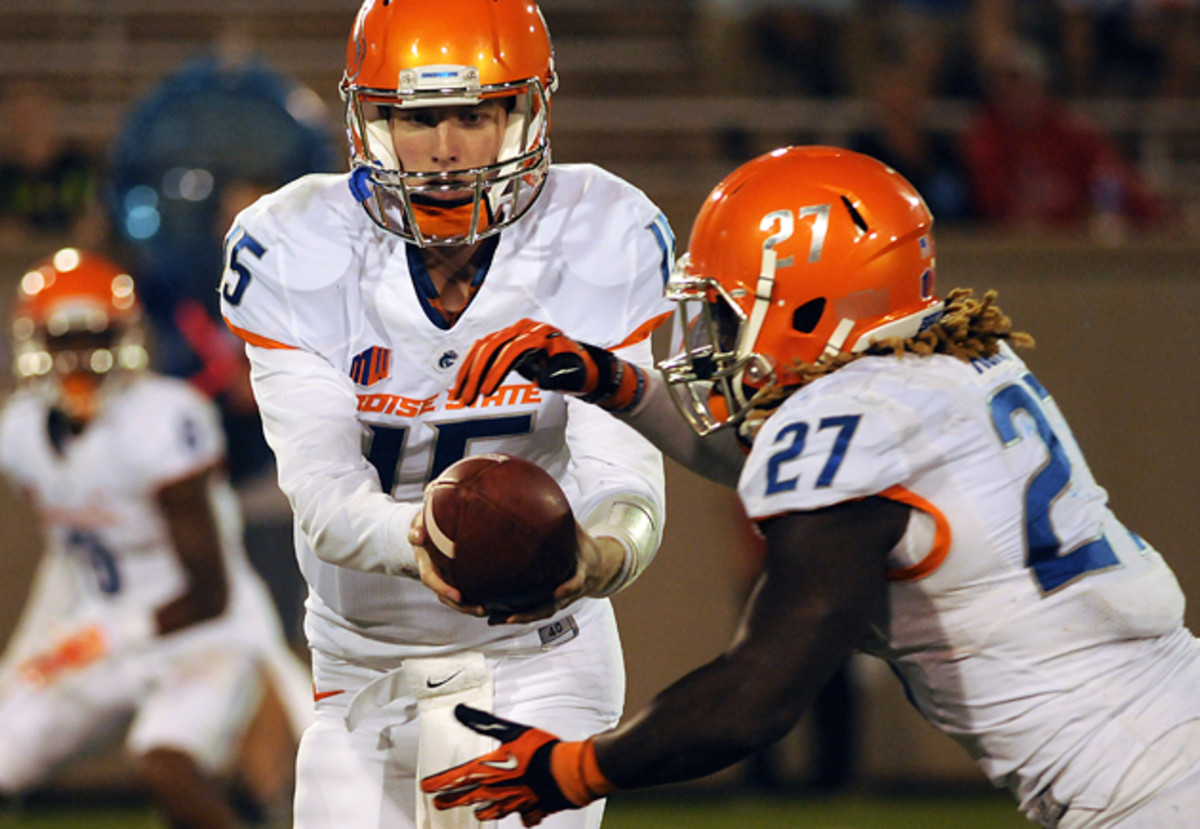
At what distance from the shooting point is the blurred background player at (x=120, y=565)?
15.2 feet

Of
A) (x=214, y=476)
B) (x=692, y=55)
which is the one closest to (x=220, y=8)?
(x=692, y=55)

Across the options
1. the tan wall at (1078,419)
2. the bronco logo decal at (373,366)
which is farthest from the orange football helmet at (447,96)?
the tan wall at (1078,419)

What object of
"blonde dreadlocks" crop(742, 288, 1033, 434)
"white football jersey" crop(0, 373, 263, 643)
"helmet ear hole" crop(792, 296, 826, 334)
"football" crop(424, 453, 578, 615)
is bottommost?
"white football jersey" crop(0, 373, 263, 643)

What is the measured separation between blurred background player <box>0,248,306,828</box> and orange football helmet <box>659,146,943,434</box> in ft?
8.61

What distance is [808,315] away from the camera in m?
2.34

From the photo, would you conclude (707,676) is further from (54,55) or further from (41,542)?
(54,55)

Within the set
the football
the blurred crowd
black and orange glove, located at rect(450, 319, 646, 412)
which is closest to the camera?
the football

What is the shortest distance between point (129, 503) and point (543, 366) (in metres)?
2.92

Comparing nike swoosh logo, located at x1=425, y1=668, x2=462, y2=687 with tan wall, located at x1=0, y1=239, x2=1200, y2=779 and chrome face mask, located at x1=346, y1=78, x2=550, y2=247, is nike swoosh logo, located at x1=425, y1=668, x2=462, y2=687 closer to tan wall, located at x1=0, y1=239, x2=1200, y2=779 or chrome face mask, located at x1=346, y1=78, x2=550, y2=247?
chrome face mask, located at x1=346, y1=78, x2=550, y2=247

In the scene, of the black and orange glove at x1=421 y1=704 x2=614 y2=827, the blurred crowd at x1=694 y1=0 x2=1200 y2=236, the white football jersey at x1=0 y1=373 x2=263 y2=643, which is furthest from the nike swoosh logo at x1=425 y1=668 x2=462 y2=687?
the blurred crowd at x1=694 y1=0 x2=1200 y2=236

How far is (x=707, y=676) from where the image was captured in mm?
2051

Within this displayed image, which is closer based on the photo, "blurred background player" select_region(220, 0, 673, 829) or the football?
the football

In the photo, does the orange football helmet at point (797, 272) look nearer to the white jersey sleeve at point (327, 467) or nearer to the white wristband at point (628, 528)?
the white wristband at point (628, 528)

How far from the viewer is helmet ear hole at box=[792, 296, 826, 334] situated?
7.64 ft
